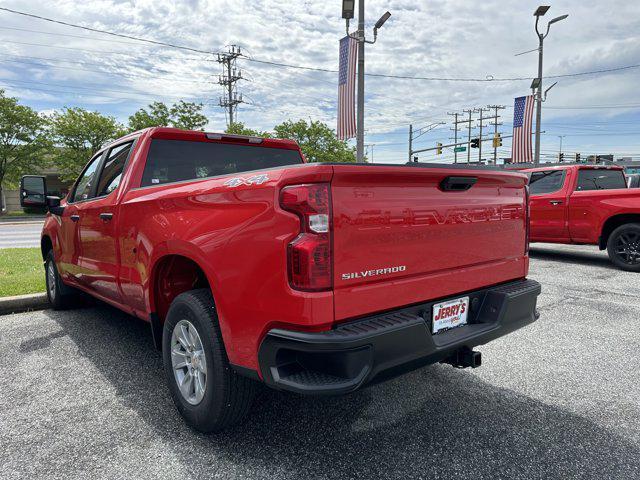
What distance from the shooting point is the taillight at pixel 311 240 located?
1944mm

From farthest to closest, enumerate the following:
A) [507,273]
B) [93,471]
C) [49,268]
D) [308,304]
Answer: [49,268] < [507,273] < [93,471] < [308,304]

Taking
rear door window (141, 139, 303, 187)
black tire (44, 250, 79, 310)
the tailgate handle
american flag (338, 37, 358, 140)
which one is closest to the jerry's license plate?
the tailgate handle

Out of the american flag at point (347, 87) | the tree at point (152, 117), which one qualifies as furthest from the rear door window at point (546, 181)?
the tree at point (152, 117)

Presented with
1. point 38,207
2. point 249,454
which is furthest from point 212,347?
point 38,207

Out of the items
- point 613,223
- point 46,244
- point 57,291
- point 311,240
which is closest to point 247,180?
point 311,240

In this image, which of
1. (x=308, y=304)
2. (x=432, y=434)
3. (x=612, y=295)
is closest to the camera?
(x=308, y=304)

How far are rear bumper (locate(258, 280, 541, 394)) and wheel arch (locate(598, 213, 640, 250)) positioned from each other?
281 inches

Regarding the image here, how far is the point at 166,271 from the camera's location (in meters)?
2.98

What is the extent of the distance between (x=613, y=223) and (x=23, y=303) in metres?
9.29

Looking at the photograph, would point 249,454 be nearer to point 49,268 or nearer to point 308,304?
point 308,304

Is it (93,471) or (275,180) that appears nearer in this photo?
(275,180)

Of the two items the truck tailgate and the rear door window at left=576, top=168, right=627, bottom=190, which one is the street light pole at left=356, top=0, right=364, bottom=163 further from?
the truck tailgate

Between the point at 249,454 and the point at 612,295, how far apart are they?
5547 mm

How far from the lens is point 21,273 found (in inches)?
273
